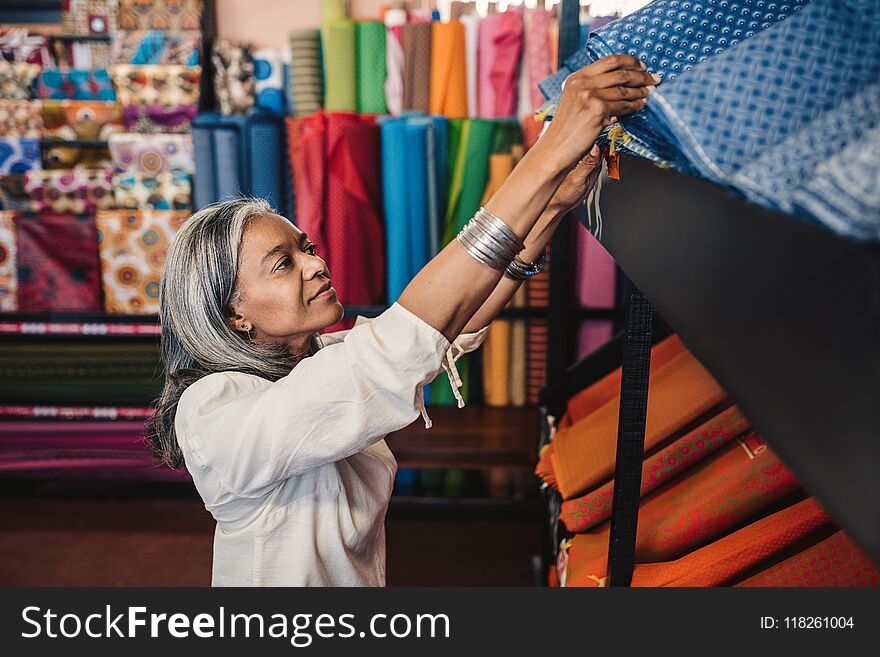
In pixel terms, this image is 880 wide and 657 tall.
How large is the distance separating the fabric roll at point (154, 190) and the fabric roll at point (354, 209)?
0.66 m

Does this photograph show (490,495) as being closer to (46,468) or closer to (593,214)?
(46,468)

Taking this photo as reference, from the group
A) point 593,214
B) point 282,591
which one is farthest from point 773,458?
point 282,591

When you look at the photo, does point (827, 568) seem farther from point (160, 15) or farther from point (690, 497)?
point (160, 15)

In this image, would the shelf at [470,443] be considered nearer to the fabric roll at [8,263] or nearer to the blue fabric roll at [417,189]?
the blue fabric roll at [417,189]

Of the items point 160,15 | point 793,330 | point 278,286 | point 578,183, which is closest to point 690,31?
point 578,183

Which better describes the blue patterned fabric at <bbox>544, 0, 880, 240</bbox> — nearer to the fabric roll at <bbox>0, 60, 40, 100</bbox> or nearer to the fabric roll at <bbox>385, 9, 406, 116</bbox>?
the fabric roll at <bbox>385, 9, 406, 116</bbox>

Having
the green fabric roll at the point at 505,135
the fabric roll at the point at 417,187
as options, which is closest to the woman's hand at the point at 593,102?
the fabric roll at the point at 417,187

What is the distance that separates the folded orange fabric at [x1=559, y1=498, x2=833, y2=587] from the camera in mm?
1192

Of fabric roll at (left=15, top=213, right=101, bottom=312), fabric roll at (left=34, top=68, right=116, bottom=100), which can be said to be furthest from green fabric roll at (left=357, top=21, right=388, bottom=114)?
fabric roll at (left=15, top=213, right=101, bottom=312)

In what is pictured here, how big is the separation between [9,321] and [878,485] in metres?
3.46

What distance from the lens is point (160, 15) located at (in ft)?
11.0

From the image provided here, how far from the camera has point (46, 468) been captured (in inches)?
131

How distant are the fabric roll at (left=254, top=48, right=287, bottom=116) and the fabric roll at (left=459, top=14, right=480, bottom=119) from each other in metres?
A: 0.79

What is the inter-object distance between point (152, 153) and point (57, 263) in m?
0.59
